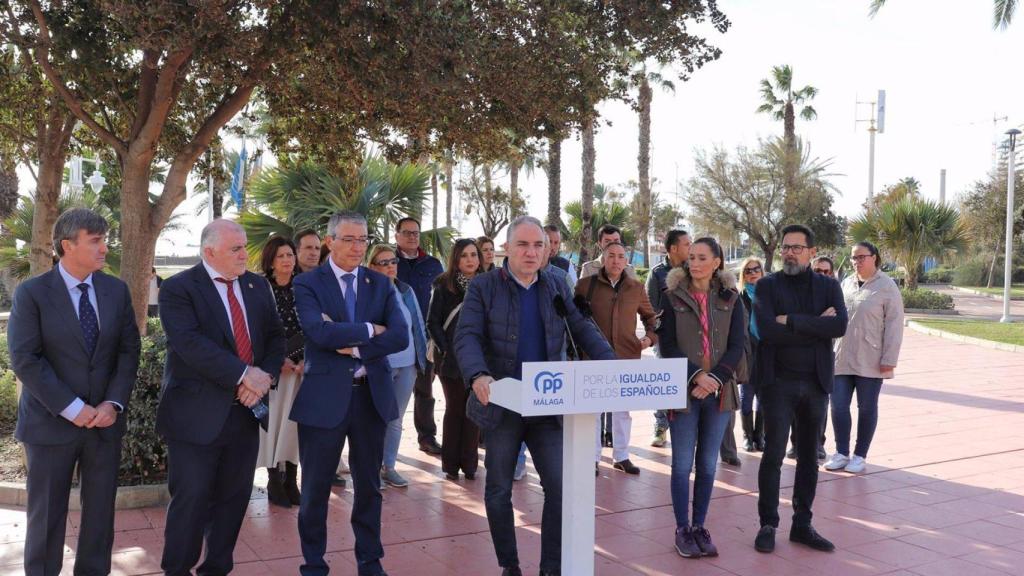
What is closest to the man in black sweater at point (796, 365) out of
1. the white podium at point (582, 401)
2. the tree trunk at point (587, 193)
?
the white podium at point (582, 401)

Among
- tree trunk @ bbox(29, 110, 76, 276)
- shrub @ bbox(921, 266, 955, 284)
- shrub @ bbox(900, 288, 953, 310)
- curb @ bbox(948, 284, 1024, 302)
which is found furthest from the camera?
shrub @ bbox(921, 266, 955, 284)

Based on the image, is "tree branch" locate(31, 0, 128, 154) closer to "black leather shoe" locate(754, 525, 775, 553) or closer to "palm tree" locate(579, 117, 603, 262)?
"black leather shoe" locate(754, 525, 775, 553)

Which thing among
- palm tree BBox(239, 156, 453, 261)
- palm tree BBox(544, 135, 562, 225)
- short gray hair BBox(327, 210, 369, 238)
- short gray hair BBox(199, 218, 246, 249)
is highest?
palm tree BBox(544, 135, 562, 225)

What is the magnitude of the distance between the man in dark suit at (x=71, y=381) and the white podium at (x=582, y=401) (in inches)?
75.1

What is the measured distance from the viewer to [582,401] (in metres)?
3.85

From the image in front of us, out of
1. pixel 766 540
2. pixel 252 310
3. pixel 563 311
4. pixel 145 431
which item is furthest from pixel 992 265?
pixel 252 310

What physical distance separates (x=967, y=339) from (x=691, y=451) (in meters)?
16.6

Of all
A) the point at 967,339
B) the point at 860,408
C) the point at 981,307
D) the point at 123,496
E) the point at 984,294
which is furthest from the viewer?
the point at 984,294

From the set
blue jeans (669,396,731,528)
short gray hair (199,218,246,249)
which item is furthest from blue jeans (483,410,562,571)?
short gray hair (199,218,246,249)

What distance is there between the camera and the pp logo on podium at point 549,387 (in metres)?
3.75

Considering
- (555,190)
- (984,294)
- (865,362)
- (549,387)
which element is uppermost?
(555,190)

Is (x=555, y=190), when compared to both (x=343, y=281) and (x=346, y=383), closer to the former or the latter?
(x=343, y=281)

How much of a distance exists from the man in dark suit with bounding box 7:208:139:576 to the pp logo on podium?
81.1 inches

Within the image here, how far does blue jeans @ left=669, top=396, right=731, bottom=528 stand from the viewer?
5.31 m
